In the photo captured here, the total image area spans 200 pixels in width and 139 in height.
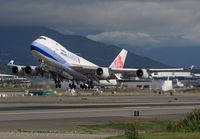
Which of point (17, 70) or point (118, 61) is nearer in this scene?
point (17, 70)

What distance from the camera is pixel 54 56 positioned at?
71.8 meters

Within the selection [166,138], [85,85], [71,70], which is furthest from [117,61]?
[166,138]

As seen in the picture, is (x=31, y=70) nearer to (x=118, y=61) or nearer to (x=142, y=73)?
(x=142, y=73)

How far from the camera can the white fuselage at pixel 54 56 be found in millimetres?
70625

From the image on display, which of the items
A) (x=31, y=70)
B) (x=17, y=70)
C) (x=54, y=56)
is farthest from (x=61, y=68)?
(x=17, y=70)

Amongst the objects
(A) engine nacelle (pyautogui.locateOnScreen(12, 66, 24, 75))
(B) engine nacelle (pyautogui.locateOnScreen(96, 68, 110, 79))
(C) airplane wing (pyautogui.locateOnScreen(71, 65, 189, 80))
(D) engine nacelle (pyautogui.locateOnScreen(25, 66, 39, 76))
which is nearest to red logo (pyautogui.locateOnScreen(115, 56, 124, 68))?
(C) airplane wing (pyautogui.locateOnScreen(71, 65, 189, 80))

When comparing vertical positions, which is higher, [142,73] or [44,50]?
[44,50]

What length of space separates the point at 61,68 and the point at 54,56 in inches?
117

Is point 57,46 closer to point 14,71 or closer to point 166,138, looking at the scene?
point 14,71

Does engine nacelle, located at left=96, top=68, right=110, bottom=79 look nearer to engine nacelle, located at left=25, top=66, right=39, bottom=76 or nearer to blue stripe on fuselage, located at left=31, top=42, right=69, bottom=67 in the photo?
blue stripe on fuselage, located at left=31, top=42, right=69, bottom=67

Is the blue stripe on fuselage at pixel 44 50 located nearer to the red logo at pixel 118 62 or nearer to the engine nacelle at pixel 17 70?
the engine nacelle at pixel 17 70

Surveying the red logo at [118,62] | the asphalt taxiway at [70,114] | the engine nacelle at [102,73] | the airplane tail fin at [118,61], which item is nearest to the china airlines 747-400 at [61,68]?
the engine nacelle at [102,73]

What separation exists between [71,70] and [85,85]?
10.2 metres

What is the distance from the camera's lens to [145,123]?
41.6m
